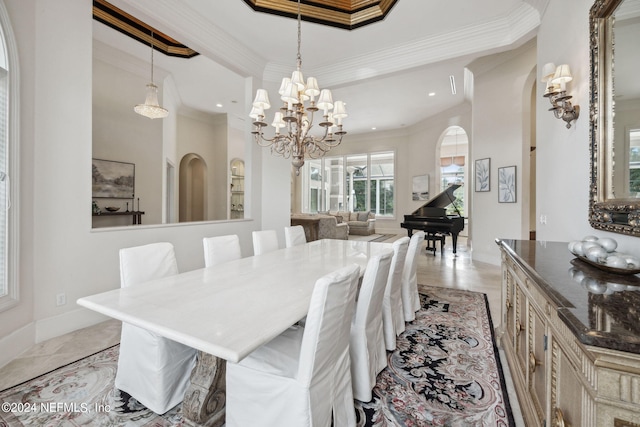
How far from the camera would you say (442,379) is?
6.22 feet

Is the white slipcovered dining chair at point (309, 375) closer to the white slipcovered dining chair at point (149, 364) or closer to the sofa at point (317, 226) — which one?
the white slipcovered dining chair at point (149, 364)

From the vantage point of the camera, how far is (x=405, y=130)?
9.80 m

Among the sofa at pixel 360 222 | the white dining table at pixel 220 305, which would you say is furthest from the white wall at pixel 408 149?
the white dining table at pixel 220 305

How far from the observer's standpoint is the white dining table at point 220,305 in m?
1.06

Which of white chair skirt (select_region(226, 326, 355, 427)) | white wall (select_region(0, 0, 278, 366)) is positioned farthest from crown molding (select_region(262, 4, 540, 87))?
white chair skirt (select_region(226, 326, 355, 427))

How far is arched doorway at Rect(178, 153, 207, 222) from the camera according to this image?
8352 millimetres

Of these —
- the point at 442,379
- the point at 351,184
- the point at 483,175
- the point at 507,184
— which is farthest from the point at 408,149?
the point at 442,379

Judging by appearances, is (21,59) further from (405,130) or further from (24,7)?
(405,130)

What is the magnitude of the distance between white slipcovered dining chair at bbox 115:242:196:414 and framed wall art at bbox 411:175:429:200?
870 centimetres

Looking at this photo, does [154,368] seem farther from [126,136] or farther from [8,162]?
[126,136]

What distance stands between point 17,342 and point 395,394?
2.81 metres

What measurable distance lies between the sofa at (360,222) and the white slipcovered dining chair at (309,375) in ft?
25.9

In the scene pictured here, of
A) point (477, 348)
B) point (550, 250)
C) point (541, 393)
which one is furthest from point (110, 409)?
point (550, 250)

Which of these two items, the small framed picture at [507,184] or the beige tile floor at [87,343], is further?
the small framed picture at [507,184]
